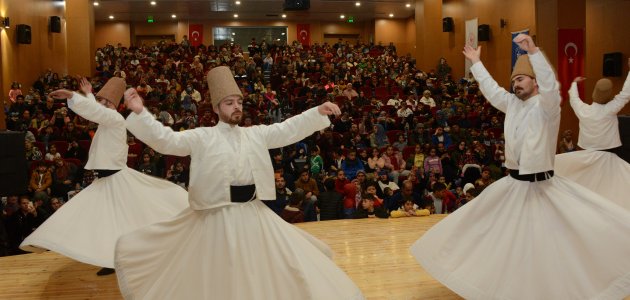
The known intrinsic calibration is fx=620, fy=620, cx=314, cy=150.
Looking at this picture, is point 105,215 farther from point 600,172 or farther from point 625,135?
point 625,135

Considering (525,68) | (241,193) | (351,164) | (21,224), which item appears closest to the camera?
(241,193)

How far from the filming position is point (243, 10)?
1272 inches

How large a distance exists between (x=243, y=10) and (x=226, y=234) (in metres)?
29.3

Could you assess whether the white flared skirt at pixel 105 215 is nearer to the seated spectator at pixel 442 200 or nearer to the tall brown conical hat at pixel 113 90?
the tall brown conical hat at pixel 113 90

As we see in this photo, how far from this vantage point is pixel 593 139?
791 cm

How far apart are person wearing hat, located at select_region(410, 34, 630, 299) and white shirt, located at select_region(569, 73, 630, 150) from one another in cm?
309

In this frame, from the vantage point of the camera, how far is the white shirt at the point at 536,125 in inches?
194

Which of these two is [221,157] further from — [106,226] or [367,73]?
[367,73]

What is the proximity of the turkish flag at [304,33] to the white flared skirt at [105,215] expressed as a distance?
99.6ft

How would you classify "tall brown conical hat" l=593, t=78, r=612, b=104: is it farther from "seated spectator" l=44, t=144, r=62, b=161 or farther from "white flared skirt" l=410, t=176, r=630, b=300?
"seated spectator" l=44, t=144, r=62, b=161

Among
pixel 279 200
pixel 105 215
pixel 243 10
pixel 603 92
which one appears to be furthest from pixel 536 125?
pixel 243 10

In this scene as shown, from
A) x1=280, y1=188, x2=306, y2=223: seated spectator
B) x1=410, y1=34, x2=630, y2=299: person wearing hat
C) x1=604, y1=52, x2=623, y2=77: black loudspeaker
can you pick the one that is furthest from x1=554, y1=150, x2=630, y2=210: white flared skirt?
x1=604, y1=52, x2=623, y2=77: black loudspeaker

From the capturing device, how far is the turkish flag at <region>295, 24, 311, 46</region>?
36.6m

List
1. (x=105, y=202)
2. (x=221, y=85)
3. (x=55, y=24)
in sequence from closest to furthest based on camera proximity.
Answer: (x=221, y=85)
(x=105, y=202)
(x=55, y=24)
